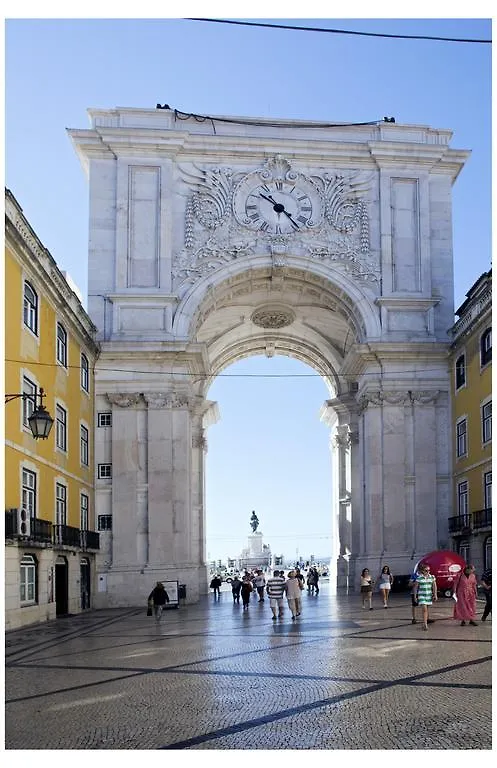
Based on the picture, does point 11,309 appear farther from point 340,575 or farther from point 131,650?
point 340,575

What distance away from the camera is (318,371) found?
51.8 metres

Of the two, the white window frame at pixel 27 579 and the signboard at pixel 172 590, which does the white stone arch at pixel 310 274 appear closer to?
the signboard at pixel 172 590

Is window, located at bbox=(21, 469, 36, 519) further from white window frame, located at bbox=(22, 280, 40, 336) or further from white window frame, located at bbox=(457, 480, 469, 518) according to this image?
white window frame, located at bbox=(457, 480, 469, 518)

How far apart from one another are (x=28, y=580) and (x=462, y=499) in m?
17.2

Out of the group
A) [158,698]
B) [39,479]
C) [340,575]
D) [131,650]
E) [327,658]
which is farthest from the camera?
[340,575]

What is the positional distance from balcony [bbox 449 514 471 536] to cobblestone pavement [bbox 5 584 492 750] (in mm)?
11622

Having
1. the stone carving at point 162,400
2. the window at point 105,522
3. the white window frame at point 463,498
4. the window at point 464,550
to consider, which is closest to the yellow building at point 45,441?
the window at point 105,522

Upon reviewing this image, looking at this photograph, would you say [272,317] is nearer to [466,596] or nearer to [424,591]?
[466,596]

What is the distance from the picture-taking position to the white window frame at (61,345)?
29.1 metres

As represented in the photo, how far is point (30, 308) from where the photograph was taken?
25562 mm

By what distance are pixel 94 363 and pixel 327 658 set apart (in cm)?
2229

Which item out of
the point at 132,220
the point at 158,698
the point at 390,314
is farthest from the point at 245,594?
the point at 158,698

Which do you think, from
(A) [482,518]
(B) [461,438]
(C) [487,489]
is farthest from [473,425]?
(A) [482,518]

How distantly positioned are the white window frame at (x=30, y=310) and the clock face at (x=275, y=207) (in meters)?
13.8
